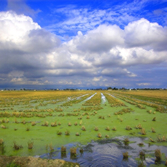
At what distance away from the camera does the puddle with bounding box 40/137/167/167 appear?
23.4 feet

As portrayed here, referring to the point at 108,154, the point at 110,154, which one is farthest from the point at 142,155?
the point at 108,154

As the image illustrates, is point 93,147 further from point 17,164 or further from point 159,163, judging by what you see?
point 17,164

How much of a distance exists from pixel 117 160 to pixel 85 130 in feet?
17.1

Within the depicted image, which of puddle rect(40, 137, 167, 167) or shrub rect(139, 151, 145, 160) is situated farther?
shrub rect(139, 151, 145, 160)

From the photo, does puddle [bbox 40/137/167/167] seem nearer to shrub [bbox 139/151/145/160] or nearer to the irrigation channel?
the irrigation channel

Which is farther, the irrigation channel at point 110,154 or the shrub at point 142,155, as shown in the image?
the shrub at point 142,155

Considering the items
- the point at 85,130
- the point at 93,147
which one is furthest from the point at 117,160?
the point at 85,130

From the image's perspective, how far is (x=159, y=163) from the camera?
714 centimetres

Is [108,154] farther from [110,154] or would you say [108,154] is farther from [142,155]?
[142,155]

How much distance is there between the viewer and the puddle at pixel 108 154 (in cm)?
714

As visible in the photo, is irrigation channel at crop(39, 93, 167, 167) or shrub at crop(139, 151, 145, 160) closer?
irrigation channel at crop(39, 93, 167, 167)

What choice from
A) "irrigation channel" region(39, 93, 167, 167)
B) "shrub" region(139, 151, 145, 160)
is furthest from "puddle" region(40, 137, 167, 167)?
"shrub" region(139, 151, 145, 160)

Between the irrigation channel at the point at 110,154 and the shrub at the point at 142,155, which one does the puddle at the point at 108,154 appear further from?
the shrub at the point at 142,155

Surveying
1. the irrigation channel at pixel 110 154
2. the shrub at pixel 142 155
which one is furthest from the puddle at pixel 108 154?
the shrub at pixel 142 155
